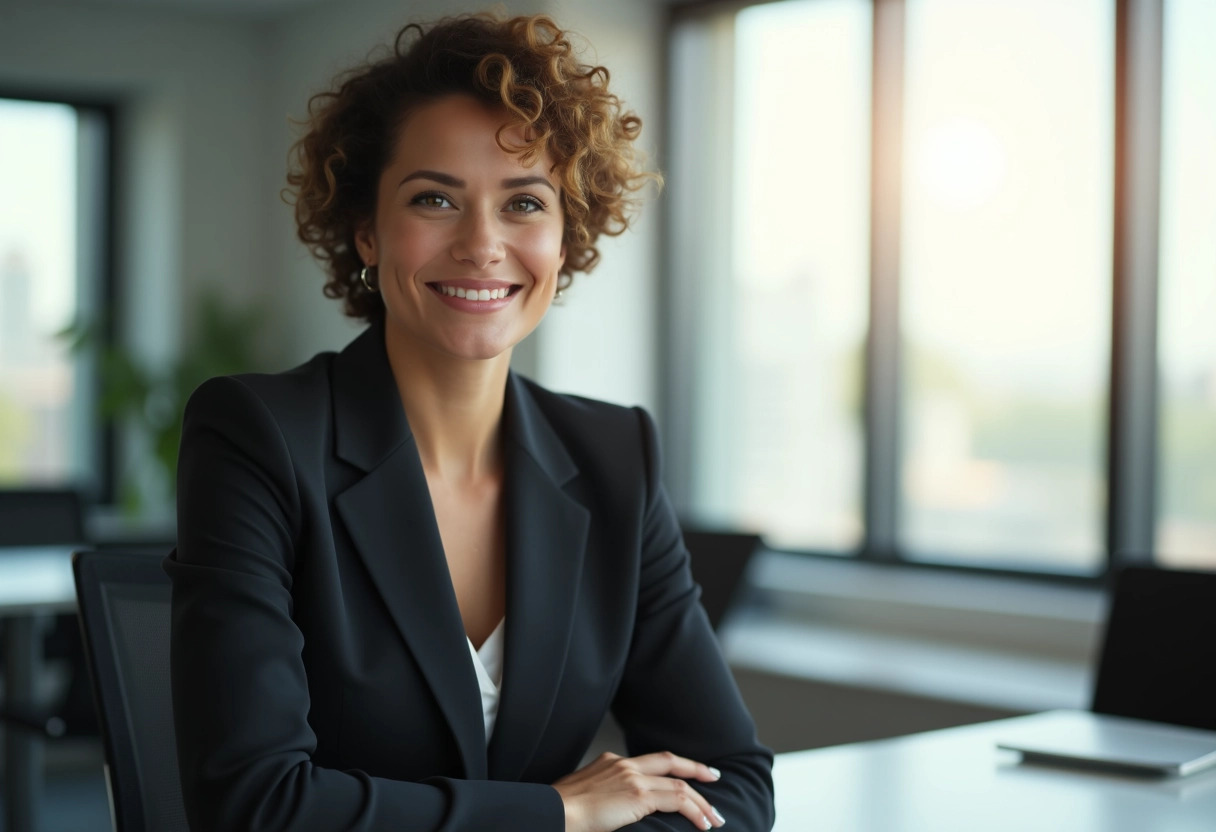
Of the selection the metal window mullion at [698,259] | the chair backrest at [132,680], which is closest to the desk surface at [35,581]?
the chair backrest at [132,680]

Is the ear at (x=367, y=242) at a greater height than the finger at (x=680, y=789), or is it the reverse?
the ear at (x=367, y=242)

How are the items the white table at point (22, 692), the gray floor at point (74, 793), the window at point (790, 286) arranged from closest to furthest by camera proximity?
the white table at point (22, 692), the gray floor at point (74, 793), the window at point (790, 286)

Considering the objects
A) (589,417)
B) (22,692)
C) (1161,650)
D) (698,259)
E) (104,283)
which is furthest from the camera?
(104,283)

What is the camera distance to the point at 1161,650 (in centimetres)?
222

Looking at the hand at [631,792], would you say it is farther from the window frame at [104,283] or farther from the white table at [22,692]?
the window frame at [104,283]

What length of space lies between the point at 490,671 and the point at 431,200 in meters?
0.57

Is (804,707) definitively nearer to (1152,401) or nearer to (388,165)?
(1152,401)

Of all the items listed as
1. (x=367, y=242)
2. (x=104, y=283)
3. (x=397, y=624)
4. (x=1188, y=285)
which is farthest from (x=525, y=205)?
(x=104, y=283)

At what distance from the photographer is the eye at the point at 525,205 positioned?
169 cm

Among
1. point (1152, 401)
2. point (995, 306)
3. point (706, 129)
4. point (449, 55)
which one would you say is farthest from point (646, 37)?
point (449, 55)

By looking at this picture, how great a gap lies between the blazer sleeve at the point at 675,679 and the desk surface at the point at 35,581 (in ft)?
4.36

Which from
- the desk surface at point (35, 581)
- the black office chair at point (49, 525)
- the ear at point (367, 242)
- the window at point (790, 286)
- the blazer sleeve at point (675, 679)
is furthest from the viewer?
the window at point (790, 286)

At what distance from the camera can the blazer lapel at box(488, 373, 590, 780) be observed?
159 cm

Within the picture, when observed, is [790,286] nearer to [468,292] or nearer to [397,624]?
[468,292]
